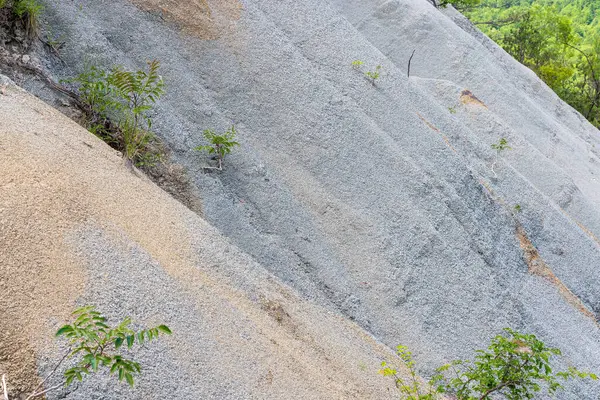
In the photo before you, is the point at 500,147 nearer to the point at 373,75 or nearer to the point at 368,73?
the point at 373,75

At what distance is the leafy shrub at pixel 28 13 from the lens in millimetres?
8031

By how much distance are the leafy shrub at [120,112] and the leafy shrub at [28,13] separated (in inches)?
33.6

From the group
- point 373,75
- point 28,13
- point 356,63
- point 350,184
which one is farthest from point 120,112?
point 373,75

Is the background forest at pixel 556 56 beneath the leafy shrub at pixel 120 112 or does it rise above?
above

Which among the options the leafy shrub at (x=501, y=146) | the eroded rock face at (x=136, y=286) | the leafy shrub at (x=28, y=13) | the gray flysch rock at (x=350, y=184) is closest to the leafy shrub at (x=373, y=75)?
the gray flysch rock at (x=350, y=184)

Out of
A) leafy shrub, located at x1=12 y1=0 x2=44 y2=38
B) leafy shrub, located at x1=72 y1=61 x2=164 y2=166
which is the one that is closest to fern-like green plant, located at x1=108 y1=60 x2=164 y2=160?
leafy shrub, located at x1=72 y1=61 x2=164 y2=166

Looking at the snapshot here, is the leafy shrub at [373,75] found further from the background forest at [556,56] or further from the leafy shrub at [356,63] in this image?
the background forest at [556,56]

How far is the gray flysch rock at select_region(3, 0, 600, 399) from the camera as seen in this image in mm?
8680

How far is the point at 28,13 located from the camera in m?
8.09

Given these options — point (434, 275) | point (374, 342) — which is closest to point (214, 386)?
point (374, 342)

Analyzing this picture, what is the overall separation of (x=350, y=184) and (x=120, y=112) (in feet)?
12.7

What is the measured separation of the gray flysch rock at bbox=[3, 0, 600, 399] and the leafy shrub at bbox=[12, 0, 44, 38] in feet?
1.81

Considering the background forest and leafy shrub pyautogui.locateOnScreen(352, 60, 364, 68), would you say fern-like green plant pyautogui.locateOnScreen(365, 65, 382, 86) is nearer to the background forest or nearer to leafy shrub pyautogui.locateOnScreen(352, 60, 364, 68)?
leafy shrub pyautogui.locateOnScreen(352, 60, 364, 68)

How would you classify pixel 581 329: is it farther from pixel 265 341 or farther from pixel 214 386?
pixel 214 386
